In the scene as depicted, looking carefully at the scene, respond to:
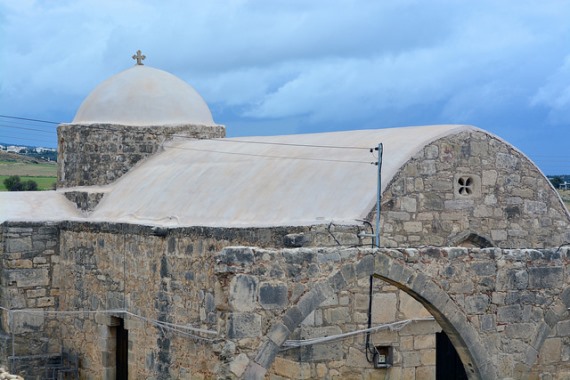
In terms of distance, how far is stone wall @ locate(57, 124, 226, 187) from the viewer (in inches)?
724

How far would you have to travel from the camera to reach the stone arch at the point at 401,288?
30.6 feet

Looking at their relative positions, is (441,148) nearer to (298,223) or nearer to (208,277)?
(298,223)

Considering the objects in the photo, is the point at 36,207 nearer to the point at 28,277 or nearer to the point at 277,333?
the point at 28,277

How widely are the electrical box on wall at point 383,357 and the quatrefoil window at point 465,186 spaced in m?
2.17

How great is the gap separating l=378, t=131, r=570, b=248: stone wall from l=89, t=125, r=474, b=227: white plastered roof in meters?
0.24

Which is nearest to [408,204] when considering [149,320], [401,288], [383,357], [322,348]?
[383,357]

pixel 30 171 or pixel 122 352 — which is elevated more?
pixel 30 171

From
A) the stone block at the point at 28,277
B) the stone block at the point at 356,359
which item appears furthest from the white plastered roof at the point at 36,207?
the stone block at the point at 356,359

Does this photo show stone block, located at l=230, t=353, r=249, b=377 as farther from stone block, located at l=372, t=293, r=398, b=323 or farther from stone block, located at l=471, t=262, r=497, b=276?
stone block, located at l=372, t=293, r=398, b=323

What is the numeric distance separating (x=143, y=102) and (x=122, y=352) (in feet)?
16.6

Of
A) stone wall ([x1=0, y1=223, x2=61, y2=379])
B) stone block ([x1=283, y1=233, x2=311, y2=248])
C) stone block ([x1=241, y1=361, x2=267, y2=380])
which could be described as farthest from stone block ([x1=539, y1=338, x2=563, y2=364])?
stone wall ([x1=0, y1=223, x2=61, y2=379])

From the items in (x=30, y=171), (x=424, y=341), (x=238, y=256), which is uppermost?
(x=30, y=171)

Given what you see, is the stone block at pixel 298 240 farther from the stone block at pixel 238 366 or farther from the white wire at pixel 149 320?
the stone block at pixel 238 366

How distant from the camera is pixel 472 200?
537 inches
